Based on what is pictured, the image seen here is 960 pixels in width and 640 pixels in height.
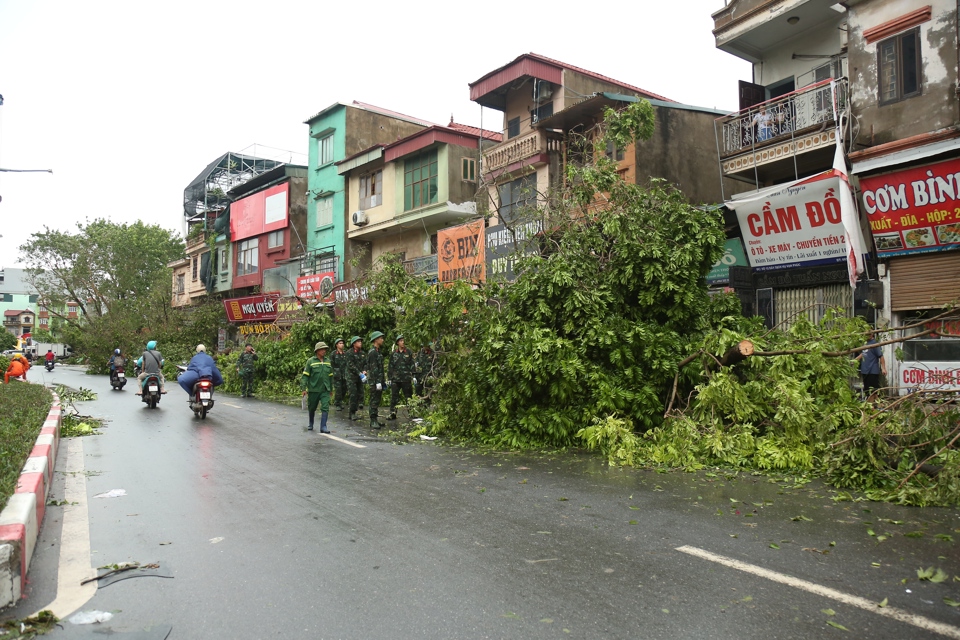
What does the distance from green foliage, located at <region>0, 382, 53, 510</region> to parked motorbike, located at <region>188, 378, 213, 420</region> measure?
8.78ft

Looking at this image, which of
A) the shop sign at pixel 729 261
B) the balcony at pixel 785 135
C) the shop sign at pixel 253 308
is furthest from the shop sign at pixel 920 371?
the shop sign at pixel 253 308

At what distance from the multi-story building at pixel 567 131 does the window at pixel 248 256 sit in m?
20.5

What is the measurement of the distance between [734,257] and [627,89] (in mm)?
11496

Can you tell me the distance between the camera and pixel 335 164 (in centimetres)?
3484

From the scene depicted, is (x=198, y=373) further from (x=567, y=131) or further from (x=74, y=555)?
(x=567, y=131)

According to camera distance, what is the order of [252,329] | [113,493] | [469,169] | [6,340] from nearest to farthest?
1. [113,493]
2. [469,169]
3. [252,329]
4. [6,340]

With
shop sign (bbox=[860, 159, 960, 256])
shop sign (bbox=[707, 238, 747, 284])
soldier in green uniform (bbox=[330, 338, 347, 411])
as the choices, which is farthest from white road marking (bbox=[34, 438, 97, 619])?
shop sign (bbox=[860, 159, 960, 256])

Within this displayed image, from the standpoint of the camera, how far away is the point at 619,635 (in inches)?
137

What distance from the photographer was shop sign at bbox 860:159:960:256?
40.9 feet

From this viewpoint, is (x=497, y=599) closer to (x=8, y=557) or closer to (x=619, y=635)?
(x=619, y=635)

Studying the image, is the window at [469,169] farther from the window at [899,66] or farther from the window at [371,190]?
the window at [899,66]

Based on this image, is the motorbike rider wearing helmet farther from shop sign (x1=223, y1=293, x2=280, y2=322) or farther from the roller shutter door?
shop sign (x1=223, y1=293, x2=280, y2=322)

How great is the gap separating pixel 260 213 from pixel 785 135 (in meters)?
31.8

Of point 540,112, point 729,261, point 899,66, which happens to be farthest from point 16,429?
point 540,112
